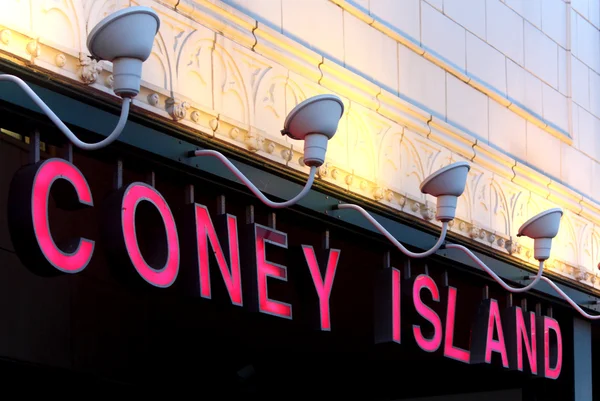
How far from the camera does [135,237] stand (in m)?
7.23

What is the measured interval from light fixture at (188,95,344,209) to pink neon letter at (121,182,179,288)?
55 centimetres

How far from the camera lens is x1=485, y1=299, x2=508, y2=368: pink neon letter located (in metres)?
10.5

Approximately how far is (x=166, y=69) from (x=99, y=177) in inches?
112

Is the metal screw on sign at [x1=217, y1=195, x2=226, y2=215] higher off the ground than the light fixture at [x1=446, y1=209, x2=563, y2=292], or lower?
lower

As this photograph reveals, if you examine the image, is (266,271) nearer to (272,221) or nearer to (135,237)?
(272,221)

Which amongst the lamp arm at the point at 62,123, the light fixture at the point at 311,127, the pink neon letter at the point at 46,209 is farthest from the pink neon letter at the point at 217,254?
the lamp arm at the point at 62,123

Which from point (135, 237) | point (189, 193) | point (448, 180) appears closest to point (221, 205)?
point (189, 193)

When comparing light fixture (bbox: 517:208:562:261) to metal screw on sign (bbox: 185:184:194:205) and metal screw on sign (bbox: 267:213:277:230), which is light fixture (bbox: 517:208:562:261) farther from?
metal screw on sign (bbox: 185:184:194:205)

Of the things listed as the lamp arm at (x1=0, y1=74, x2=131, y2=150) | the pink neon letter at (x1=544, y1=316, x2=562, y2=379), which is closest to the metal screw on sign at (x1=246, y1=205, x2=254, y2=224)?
the lamp arm at (x1=0, y1=74, x2=131, y2=150)

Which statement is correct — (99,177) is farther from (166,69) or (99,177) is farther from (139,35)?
(139,35)

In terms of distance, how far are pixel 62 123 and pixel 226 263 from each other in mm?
1838

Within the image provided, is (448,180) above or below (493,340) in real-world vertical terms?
above

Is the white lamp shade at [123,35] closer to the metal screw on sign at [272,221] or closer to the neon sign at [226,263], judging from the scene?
the neon sign at [226,263]

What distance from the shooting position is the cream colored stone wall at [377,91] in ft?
24.9
